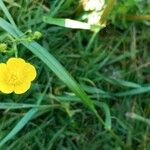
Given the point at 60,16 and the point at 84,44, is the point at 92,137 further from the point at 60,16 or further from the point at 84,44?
the point at 60,16

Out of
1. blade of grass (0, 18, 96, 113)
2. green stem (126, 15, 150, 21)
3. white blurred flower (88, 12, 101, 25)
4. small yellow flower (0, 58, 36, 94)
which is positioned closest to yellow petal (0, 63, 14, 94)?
small yellow flower (0, 58, 36, 94)

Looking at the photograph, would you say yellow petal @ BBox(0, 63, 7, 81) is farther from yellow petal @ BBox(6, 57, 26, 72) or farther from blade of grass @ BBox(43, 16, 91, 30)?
blade of grass @ BBox(43, 16, 91, 30)

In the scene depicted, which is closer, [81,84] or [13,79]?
[13,79]

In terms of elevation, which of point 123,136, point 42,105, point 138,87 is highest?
point 42,105

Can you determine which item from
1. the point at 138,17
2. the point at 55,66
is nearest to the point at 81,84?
the point at 55,66

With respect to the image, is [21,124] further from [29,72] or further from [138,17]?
[138,17]

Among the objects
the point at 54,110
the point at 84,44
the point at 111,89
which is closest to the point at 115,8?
the point at 84,44

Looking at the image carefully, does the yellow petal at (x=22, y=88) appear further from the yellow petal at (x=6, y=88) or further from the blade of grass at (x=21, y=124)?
the blade of grass at (x=21, y=124)

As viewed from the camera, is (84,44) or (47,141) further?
(84,44)
